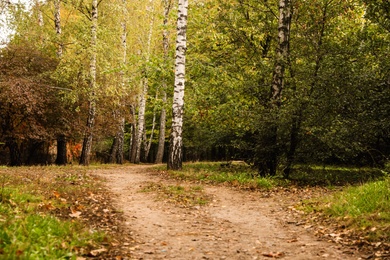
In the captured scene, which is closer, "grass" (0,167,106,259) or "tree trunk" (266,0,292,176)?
"grass" (0,167,106,259)

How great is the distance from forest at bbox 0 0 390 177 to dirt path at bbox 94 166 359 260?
3.82 meters

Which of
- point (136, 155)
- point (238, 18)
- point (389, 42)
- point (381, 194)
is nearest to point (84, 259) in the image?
point (381, 194)

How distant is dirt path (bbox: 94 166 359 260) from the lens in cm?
544

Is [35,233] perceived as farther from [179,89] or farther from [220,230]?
[179,89]

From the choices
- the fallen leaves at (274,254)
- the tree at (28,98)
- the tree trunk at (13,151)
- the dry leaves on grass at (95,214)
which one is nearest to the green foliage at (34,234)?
the dry leaves on grass at (95,214)

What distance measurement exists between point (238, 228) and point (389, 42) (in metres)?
9.70

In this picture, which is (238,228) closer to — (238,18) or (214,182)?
(214,182)

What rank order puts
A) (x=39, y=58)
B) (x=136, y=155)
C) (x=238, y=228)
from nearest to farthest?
(x=238, y=228) → (x=39, y=58) → (x=136, y=155)

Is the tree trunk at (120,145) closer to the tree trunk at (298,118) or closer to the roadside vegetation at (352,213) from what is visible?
the tree trunk at (298,118)

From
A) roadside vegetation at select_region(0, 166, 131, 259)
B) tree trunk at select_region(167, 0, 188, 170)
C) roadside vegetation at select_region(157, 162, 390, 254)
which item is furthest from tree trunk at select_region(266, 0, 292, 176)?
roadside vegetation at select_region(0, 166, 131, 259)

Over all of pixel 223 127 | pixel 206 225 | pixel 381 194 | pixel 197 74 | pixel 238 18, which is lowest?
pixel 206 225

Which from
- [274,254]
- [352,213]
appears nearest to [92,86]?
[352,213]

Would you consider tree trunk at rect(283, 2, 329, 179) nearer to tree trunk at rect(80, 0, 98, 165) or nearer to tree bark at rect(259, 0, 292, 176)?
tree bark at rect(259, 0, 292, 176)

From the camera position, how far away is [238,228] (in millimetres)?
7070
